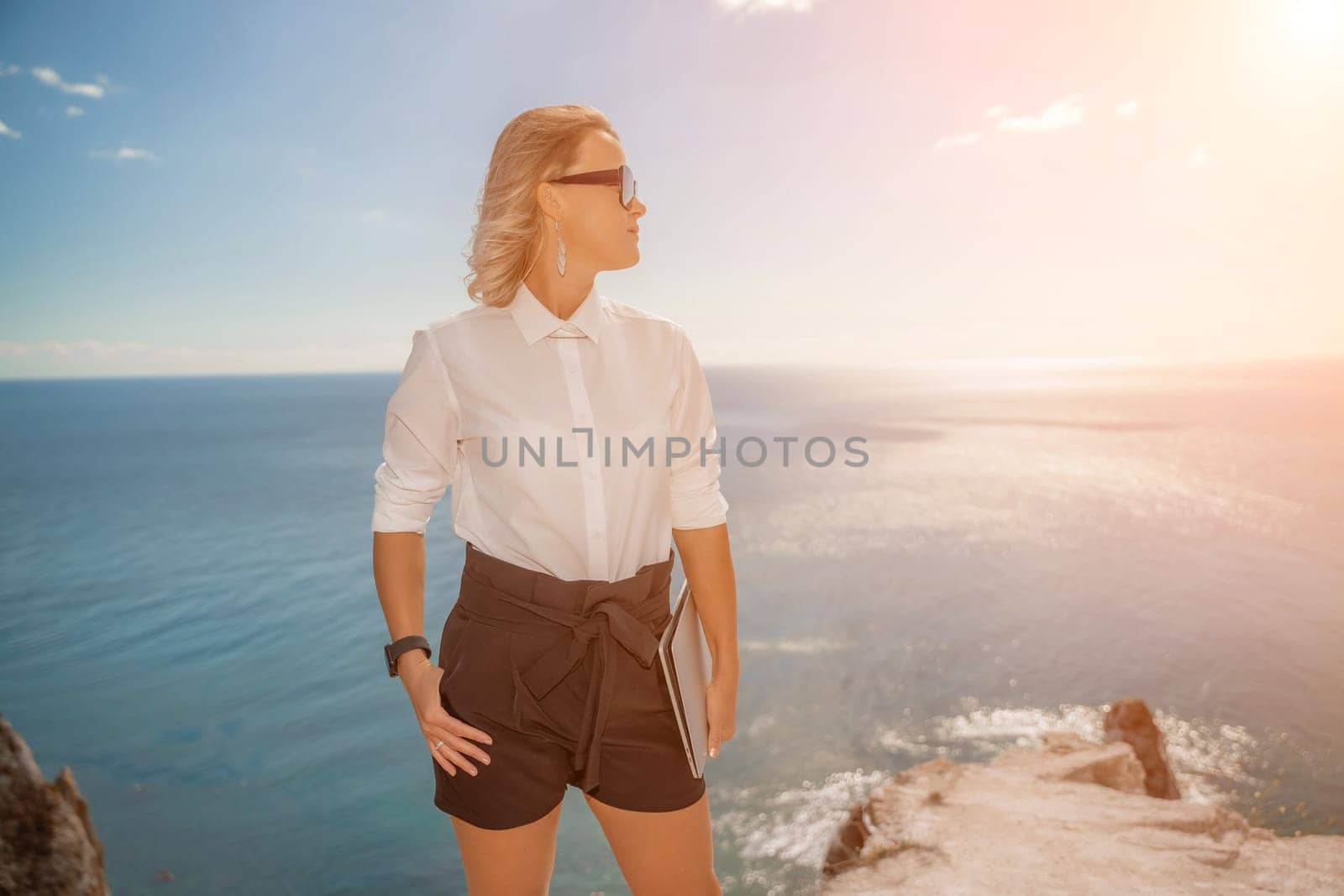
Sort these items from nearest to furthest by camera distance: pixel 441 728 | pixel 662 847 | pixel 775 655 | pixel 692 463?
pixel 441 728 → pixel 662 847 → pixel 692 463 → pixel 775 655

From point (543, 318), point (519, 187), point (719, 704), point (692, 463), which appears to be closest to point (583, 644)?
point (719, 704)

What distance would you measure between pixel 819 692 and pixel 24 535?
141 feet

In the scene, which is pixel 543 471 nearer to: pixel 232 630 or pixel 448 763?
pixel 448 763

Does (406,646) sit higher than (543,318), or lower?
lower

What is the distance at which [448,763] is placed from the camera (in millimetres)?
1722

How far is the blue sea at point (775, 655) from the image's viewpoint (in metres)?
12.4

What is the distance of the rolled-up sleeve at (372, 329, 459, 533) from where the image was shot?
1734 millimetres

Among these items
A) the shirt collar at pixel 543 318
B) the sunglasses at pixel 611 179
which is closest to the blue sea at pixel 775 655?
the shirt collar at pixel 543 318

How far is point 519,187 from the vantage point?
181 centimetres

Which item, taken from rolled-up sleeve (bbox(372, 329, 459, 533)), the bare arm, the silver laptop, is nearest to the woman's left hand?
the silver laptop

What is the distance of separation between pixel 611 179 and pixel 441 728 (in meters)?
1.32

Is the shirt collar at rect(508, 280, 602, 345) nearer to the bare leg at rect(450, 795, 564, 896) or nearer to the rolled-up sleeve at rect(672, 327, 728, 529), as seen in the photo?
the rolled-up sleeve at rect(672, 327, 728, 529)

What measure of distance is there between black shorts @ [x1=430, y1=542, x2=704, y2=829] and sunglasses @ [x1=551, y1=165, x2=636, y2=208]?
2.96 feet

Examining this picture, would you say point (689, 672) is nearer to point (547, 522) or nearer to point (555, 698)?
point (555, 698)
